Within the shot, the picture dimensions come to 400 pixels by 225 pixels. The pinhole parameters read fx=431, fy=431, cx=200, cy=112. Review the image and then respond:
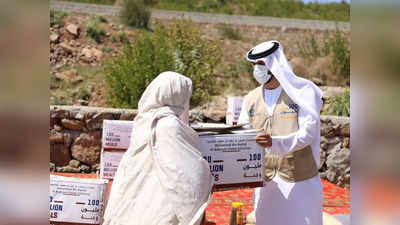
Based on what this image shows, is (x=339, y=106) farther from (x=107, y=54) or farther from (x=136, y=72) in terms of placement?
(x=107, y=54)

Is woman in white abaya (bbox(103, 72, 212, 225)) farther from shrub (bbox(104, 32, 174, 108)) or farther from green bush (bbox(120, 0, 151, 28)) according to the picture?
green bush (bbox(120, 0, 151, 28))

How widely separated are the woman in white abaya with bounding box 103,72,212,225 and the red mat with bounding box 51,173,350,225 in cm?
289

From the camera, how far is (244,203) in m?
6.84

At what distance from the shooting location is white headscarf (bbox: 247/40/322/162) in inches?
134

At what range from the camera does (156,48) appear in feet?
43.4

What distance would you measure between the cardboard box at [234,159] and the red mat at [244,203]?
8.10 ft

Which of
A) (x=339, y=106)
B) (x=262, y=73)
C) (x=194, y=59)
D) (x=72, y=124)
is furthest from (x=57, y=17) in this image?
(x=262, y=73)

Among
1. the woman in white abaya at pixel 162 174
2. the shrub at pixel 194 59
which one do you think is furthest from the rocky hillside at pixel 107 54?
the woman in white abaya at pixel 162 174

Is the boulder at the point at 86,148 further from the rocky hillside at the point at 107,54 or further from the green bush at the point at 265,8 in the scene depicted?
the green bush at the point at 265,8

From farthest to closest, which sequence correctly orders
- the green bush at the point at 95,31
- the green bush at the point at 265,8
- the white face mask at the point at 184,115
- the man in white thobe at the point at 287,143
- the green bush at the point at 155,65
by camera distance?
1. the green bush at the point at 265,8
2. the green bush at the point at 95,31
3. the green bush at the point at 155,65
4. the man in white thobe at the point at 287,143
5. the white face mask at the point at 184,115

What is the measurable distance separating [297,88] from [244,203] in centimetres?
375

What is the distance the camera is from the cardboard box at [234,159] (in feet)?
10.0
